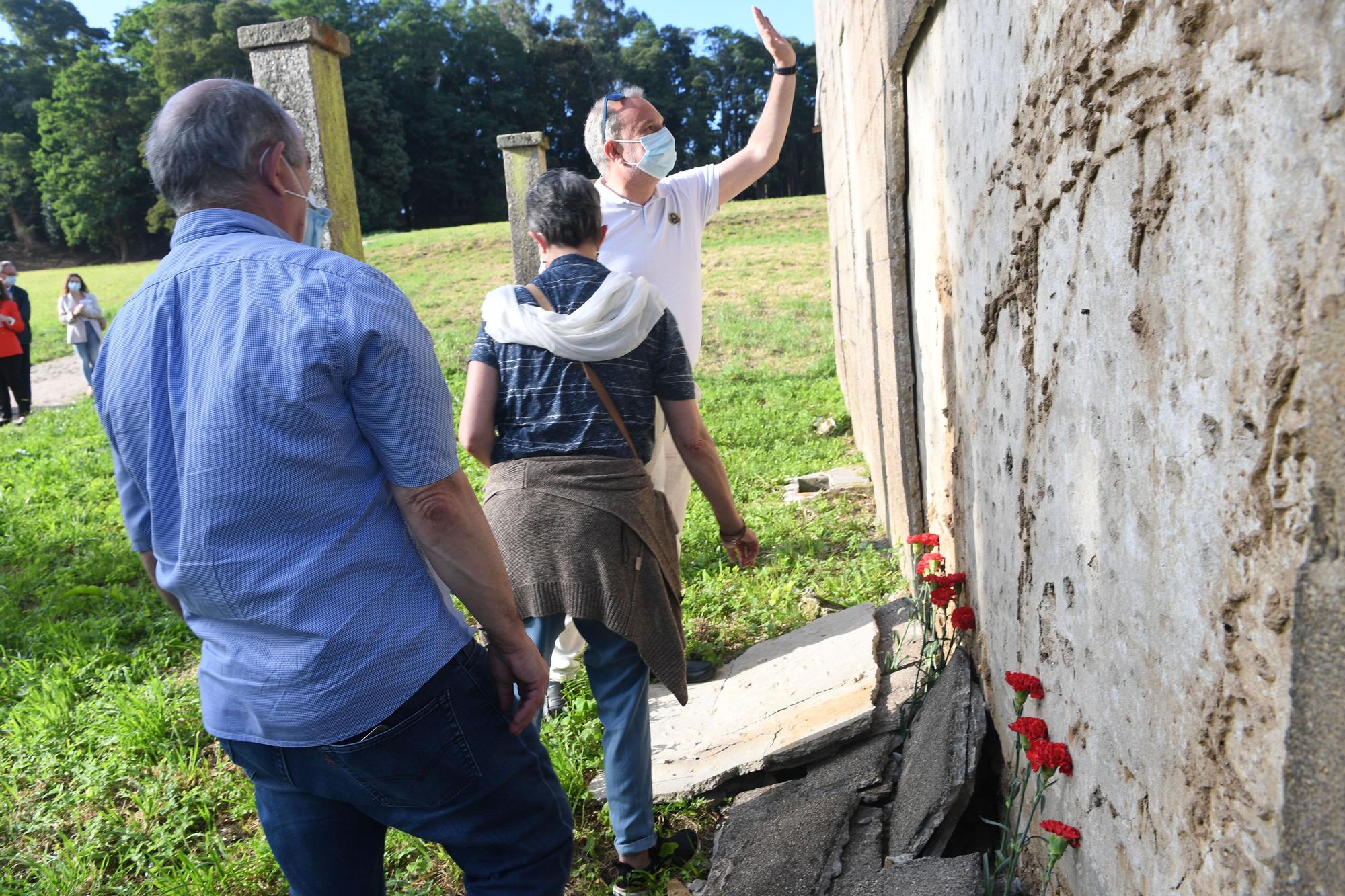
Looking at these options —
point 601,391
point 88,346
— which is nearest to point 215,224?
point 601,391

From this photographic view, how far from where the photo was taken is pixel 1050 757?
1.54 metres

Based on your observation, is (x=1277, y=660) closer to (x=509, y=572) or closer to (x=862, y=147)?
(x=509, y=572)

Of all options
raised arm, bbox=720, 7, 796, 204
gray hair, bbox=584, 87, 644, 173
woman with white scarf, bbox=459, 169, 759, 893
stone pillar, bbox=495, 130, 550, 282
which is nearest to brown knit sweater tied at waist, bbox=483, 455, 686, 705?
woman with white scarf, bbox=459, 169, 759, 893

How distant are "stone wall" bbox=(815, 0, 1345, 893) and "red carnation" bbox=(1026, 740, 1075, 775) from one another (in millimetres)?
40

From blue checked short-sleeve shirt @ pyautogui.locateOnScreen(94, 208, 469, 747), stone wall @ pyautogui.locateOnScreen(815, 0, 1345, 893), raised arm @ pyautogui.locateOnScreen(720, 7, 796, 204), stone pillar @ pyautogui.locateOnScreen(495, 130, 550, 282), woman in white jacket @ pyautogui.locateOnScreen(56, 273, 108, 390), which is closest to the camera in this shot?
stone wall @ pyautogui.locateOnScreen(815, 0, 1345, 893)

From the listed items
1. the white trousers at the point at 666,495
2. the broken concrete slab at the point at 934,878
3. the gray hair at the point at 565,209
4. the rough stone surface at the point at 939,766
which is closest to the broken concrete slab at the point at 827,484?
the white trousers at the point at 666,495

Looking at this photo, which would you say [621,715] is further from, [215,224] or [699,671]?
[215,224]

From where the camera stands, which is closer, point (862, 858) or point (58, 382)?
point (862, 858)

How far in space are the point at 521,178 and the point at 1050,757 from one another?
19.0ft

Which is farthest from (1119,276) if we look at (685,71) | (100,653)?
(685,71)

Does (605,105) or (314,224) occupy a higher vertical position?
(605,105)

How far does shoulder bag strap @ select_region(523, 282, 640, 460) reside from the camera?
2299 millimetres

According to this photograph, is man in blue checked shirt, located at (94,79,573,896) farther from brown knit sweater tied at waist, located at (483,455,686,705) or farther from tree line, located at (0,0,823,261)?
tree line, located at (0,0,823,261)

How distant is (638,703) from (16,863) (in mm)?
2144
